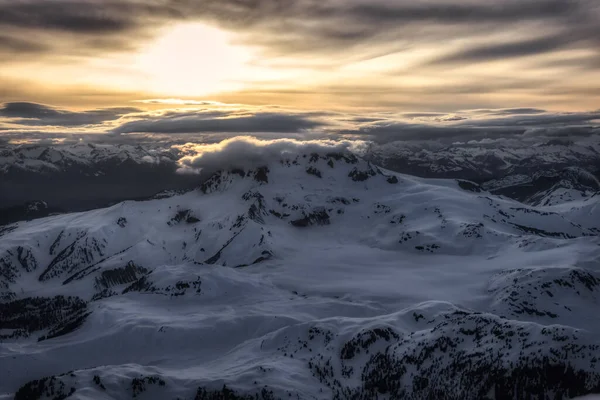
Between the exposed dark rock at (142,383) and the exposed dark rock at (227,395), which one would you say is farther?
the exposed dark rock at (142,383)

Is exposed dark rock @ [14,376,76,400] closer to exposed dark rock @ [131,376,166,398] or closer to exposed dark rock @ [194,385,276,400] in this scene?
exposed dark rock @ [131,376,166,398]

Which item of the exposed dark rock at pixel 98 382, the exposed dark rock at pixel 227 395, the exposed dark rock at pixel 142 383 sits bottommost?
the exposed dark rock at pixel 227 395

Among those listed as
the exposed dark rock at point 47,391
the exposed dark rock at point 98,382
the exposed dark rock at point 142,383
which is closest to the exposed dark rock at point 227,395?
the exposed dark rock at point 142,383

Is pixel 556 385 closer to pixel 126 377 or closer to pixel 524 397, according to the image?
pixel 524 397

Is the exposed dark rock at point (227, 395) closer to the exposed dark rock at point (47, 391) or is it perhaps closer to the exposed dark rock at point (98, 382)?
the exposed dark rock at point (98, 382)

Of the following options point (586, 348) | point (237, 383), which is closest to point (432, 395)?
point (586, 348)

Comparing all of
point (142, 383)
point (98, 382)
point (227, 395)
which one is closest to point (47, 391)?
point (98, 382)

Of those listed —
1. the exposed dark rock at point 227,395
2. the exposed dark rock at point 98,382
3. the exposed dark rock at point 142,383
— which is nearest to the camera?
the exposed dark rock at point 98,382

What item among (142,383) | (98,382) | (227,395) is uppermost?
(98,382)

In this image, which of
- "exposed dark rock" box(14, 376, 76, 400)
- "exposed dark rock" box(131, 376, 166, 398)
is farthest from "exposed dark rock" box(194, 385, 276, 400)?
"exposed dark rock" box(14, 376, 76, 400)

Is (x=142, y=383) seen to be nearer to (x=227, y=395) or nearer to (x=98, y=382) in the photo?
(x=98, y=382)

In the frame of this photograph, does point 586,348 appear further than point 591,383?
Yes
